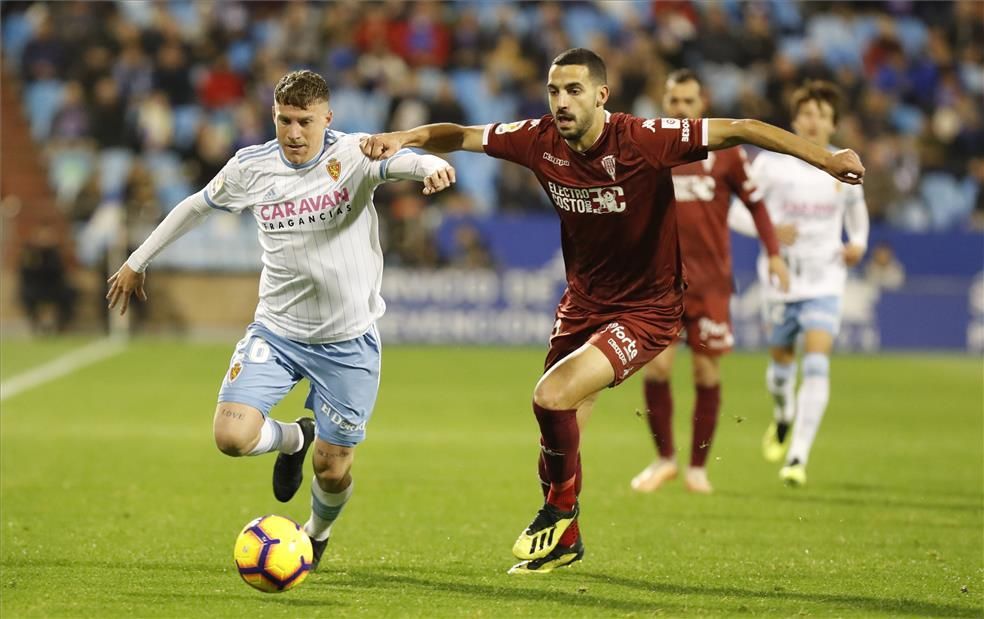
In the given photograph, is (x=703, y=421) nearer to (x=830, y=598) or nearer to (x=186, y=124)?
(x=830, y=598)

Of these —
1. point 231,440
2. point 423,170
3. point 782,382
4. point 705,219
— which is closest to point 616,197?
point 423,170

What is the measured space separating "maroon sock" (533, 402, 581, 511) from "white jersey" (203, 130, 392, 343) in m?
1.04

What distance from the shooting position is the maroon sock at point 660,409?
1054 cm

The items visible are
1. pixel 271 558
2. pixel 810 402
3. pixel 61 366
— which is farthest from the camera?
pixel 61 366

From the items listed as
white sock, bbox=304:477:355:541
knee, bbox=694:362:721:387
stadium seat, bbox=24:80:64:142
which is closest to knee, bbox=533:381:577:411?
white sock, bbox=304:477:355:541

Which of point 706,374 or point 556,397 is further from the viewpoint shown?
point 706,374

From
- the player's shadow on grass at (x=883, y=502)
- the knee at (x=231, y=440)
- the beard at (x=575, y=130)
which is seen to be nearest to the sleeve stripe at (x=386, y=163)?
the beard at (x=575, y=130)

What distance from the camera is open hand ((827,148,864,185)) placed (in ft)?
21.0

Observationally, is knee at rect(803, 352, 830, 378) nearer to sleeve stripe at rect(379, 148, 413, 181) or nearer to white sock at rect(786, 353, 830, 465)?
white sock at rect(786, 353, 830, 465)

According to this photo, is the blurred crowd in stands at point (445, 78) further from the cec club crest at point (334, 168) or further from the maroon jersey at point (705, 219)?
the cec club crest at point (334, 168)

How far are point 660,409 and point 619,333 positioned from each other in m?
3.37

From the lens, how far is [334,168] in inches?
279

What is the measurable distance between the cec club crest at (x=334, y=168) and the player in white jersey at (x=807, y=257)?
14.8 ft

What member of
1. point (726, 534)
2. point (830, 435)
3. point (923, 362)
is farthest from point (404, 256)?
point (726, 534)
